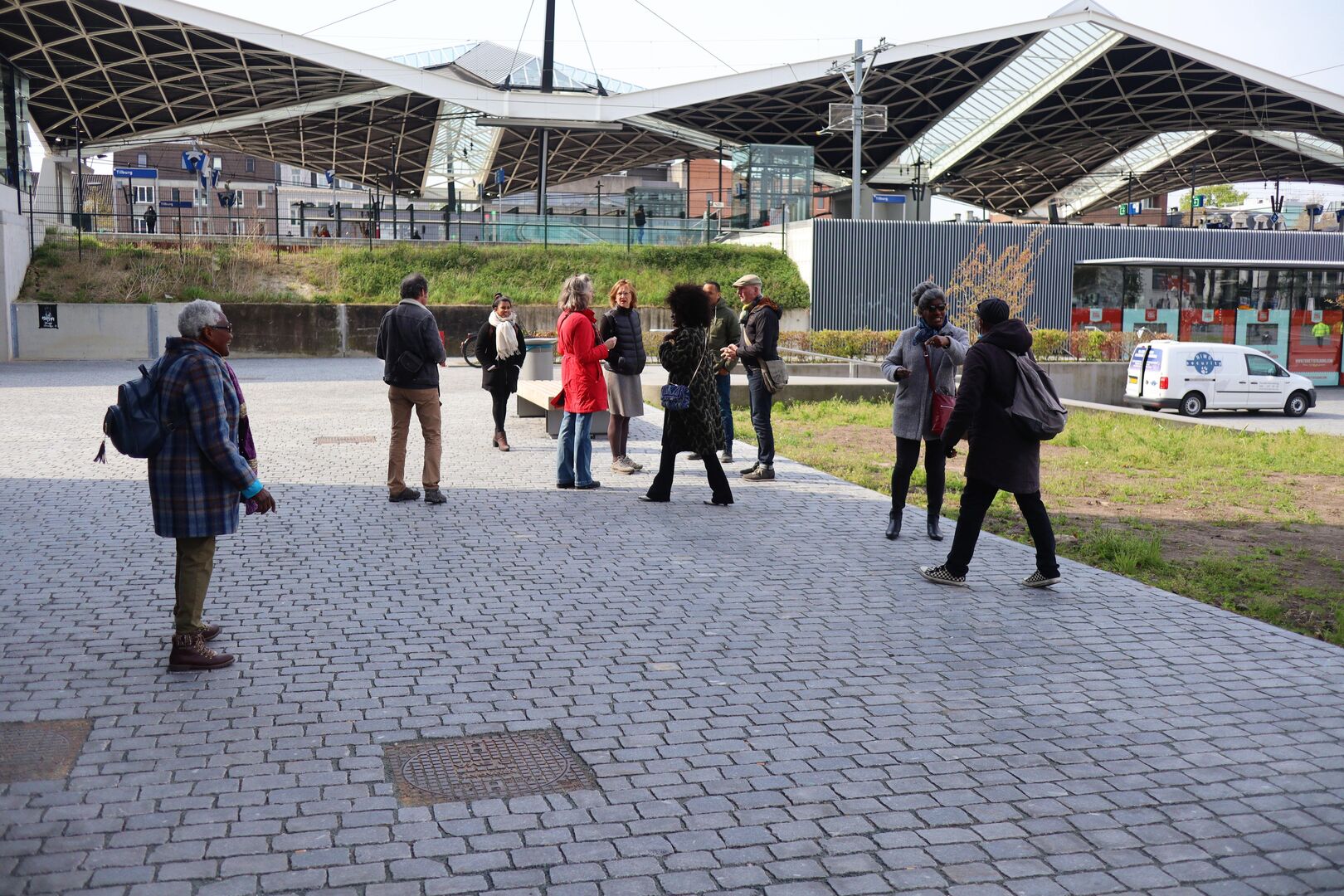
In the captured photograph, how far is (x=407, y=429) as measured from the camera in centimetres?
941

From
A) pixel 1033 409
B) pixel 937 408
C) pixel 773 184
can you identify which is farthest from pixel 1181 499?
pixel 773 184

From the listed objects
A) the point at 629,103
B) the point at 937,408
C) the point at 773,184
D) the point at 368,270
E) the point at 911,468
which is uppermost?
the point at 629,103

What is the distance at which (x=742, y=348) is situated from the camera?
1062 cm

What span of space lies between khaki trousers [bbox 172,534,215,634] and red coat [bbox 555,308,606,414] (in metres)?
4.98

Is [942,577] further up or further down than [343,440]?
further down

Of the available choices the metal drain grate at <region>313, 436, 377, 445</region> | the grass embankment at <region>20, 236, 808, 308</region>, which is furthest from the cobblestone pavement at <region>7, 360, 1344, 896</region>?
the grass embankment at <region>20, 236, 808, 308</region>

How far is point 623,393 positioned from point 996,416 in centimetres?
439

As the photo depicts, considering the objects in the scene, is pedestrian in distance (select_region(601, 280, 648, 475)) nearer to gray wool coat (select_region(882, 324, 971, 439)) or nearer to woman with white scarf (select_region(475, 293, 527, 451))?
woman with white scarf (select_region(475, 293, 527, 451))

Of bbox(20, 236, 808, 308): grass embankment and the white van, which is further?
bbox(20, 236, 808, 308): grass embankment

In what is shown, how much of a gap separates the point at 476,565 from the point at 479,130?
48967mm

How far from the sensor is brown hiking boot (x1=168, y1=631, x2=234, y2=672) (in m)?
5.09

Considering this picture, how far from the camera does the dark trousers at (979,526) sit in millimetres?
6781

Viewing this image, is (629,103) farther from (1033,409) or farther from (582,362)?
(1033,409)

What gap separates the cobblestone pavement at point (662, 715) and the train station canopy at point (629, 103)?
1219 inches
